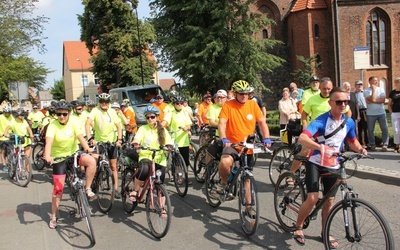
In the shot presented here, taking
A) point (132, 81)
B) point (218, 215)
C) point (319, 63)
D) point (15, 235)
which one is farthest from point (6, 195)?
point (132, 81)

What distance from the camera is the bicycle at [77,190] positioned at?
504cm

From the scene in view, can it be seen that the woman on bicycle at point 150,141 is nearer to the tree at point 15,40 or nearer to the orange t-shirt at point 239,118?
the orange t-shirt at point 239,118

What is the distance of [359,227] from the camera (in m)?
3.71

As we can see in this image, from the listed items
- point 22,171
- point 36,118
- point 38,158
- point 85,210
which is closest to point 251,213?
point 85,210

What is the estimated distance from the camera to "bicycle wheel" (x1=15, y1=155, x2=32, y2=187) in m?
9.29

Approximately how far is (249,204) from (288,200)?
1.63 feet

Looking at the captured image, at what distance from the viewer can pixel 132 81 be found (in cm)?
4125

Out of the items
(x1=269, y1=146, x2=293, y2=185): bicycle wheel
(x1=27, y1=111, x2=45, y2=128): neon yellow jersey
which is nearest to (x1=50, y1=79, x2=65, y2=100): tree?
(x1=27, y1=111, x2=45, y2=128): neon yellow jersey

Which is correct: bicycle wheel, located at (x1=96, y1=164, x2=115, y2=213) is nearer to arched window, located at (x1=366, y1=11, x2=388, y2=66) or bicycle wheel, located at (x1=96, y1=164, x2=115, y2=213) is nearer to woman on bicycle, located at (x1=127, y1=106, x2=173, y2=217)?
woman on bicycle, located at (x1=127, y1=106, x2=173, y2=217)

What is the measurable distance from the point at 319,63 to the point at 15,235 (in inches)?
1228

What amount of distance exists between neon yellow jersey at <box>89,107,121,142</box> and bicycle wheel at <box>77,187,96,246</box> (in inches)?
93.1

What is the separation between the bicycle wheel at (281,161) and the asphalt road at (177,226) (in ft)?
0.97

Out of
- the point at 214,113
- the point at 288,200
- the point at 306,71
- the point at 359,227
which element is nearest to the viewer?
the point at 359,227

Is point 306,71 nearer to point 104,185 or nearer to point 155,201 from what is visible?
point 104,185
